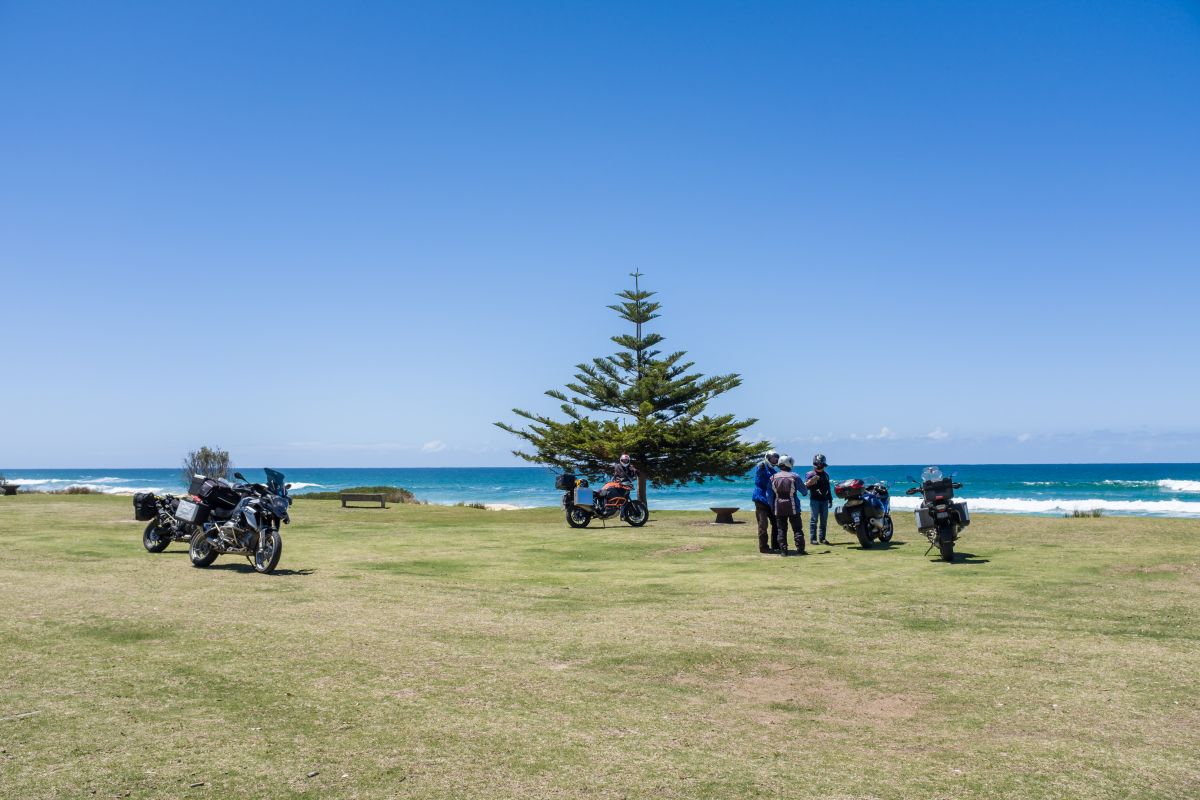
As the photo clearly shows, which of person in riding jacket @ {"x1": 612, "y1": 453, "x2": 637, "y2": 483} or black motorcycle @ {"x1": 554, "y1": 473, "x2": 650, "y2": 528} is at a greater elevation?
person in riding jacket @ {"x1": 612, "y1": 453, "x2": 637, "y2": 483}

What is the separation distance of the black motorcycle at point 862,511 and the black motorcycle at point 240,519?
9439mm

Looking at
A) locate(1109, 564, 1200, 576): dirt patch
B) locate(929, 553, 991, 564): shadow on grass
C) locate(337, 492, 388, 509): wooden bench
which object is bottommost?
locate(1109, 564, 1200, 576): dirt patch

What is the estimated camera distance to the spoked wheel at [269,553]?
12344 millimetres

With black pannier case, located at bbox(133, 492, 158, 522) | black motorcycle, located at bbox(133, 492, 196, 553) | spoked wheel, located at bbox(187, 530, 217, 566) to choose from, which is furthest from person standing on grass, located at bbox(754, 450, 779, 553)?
black pannier case, located at bbox(133, 492, 158, 522)

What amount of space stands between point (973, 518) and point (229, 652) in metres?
19.1

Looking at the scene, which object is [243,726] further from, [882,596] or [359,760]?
[882,596]

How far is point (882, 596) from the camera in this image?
10375 mm

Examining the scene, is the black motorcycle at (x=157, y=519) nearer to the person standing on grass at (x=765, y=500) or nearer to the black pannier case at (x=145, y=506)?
the black pannier case at (x=145, y=506)

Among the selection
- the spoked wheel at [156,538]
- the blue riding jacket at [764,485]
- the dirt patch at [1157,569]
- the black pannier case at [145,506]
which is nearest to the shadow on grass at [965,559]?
the dirt patch at [1157,569]

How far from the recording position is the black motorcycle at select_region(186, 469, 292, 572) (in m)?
12.5

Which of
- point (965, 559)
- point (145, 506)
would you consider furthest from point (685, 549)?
point (145, 506)

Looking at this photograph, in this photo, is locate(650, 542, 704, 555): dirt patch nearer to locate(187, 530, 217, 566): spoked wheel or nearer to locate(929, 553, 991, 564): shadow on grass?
locate(929, 553, 991, 564): shadow on grass

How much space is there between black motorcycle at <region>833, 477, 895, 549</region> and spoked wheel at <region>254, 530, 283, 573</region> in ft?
31.0

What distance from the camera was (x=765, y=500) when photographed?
51.1ft
